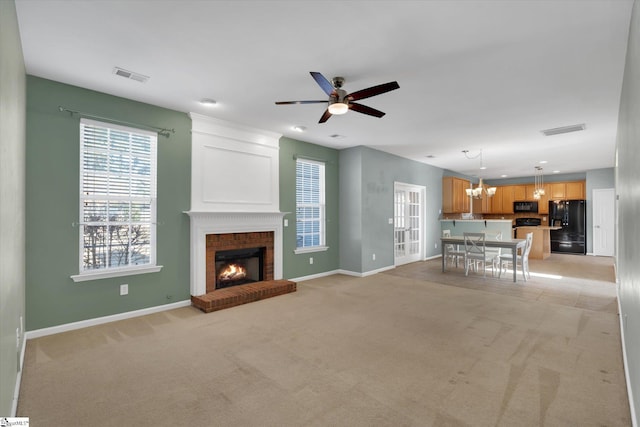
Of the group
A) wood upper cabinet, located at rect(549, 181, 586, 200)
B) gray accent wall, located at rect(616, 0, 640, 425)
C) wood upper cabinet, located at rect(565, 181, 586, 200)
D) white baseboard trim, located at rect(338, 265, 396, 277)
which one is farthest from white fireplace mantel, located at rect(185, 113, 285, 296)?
wood upper cabinet, located at rect(565, 181, 586, 200)

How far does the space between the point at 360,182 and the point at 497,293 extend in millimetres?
3167

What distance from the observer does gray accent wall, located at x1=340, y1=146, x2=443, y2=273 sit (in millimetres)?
6508

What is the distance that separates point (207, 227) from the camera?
4.59 meters

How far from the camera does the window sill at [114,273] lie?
3.55 meters

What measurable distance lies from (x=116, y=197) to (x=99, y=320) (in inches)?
58.3

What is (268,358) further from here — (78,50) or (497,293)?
(497,293)

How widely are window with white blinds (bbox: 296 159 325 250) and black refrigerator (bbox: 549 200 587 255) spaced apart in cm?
850

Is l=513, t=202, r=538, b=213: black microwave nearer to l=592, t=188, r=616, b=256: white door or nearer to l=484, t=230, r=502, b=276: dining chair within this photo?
l=592, t=188, r=616, b=256: white door

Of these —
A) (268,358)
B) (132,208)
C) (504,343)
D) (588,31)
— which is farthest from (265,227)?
(588,31)

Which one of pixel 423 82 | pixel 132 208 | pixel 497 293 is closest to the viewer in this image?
pixel 423 82

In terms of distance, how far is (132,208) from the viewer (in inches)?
157

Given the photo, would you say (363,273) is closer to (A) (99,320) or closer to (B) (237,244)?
(B) (237,244)

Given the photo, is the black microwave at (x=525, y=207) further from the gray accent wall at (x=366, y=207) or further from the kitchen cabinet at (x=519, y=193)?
the gray accent wall at (x=366, y=207)

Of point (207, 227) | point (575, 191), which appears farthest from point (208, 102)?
point (575, 191)
